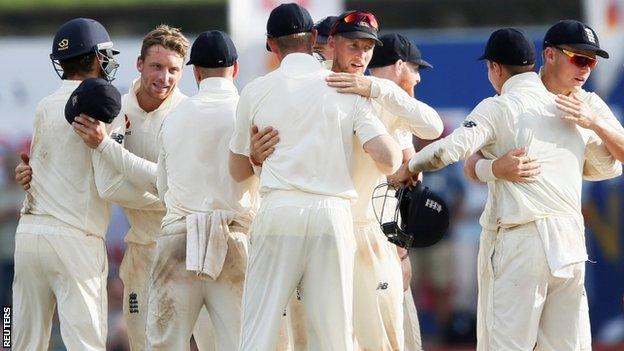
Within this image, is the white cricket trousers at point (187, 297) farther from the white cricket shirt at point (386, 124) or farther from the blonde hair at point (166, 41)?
the blonde hair at point (166, 41)

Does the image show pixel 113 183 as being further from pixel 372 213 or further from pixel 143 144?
pixel 372 213

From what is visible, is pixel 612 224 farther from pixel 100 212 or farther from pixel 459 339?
pixel 100 212

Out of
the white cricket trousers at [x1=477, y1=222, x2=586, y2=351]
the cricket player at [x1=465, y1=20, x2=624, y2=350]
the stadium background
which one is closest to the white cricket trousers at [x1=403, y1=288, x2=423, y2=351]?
the cricket player at [x1=465, y1=20, x2=624, y2=350]

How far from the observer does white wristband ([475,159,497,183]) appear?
9164 mm

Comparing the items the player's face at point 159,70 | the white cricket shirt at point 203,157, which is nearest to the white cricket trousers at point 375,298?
the white cricket shirt at point 203,157

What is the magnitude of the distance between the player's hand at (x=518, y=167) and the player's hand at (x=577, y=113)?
1.10ft

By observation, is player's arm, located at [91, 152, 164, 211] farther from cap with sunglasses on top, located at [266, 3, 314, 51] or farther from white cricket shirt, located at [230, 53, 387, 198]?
cap with sunglasses on top, located at [266, 3, 314, 51]

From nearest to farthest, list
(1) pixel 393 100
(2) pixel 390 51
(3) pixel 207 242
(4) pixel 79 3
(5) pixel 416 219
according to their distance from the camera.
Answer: (1) pixel 393 100 → (5) pixel 416 219 → (3) pixel 207 242 → (2) pixel 390 51 → (4) pixel 79 3

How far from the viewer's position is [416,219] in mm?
9023

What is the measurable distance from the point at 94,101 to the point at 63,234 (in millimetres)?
870

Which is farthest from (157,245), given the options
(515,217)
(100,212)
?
(515,217)

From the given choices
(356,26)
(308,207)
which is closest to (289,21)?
(356,26)

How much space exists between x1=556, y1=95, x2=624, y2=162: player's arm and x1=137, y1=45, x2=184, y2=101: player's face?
260cm

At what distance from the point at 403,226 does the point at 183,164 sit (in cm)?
141
